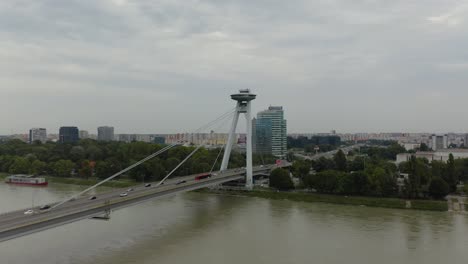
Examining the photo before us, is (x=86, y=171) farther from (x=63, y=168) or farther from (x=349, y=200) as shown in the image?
(x=349, y=200)

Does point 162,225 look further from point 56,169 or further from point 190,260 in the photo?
point 56,169

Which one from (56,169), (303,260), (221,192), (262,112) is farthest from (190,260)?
(262,112)

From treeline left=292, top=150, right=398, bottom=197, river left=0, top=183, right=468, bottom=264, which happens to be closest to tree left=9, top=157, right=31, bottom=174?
river left=0, top=183, right=468, bottom=264

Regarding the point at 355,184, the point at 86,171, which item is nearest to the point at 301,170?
the point at 355,184

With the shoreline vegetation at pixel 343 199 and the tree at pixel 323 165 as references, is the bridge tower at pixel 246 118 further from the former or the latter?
the tree at pixel 323 165

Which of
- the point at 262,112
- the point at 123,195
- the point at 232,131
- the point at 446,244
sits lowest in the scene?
the point at 446,244

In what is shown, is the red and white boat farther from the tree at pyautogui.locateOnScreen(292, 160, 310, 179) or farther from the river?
the tree at pyautogui.locateOnScreen(292, 160, 310, 179)
